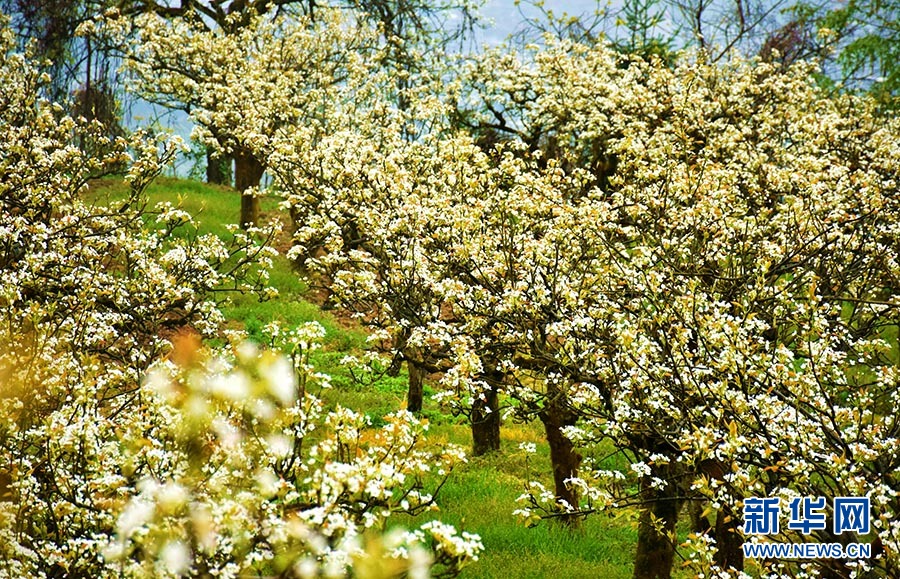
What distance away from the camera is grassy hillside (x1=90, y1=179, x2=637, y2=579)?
9.27 m

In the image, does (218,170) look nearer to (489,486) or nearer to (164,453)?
(489,486)

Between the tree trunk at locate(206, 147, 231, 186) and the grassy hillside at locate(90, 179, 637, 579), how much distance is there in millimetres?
15401

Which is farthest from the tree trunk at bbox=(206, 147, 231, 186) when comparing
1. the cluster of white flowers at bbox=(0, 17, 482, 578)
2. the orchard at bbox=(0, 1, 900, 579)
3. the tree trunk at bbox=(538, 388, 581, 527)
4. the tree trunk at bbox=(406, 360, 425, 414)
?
the tree trunk at bbox=(538, 388, 581, 527)

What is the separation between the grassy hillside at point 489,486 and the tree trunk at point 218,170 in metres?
15.4

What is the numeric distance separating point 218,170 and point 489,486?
28.3m

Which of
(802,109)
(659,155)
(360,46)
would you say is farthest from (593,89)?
(360,46)

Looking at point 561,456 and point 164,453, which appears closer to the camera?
point 164,453

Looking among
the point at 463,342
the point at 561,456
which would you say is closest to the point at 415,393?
the point at 561,456

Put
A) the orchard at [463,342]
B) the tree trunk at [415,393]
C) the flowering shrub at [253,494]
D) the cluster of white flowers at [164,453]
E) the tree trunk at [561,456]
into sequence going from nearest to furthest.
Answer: the flowering shrub at [253,494] → the cluster of white flowers at [164,453] → the orchard at [463,342] → the tree trunk at [561,456] → the tree trunk at [415,393]

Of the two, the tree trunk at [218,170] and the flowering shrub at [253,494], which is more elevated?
the tree trunk at [218,170]

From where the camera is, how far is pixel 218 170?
3584 cm

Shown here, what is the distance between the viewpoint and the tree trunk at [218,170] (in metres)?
35.0

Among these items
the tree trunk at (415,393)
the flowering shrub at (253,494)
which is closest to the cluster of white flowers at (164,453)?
the flowering shrub at (253,494)

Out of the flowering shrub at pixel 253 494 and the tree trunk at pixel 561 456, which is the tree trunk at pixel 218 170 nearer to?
the tree trunk at pixel 561 456
